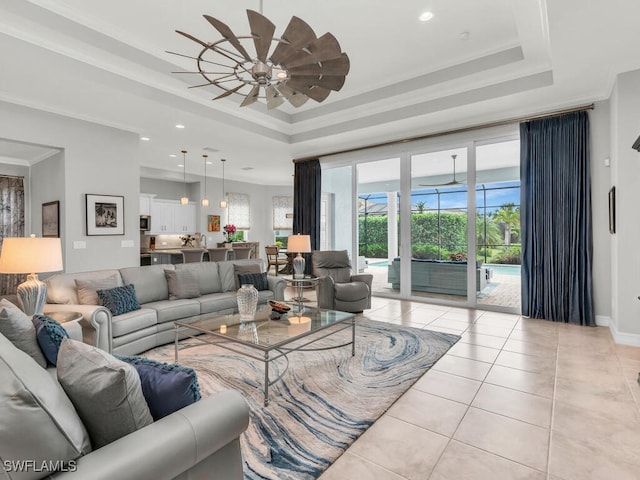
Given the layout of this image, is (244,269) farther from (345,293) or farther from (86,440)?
(86,440)

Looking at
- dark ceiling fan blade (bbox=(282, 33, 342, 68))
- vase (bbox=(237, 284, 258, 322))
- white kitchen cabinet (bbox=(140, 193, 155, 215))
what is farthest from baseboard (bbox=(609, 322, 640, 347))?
white kitchen cabinet (bbox=(140, 193, 155, 215))

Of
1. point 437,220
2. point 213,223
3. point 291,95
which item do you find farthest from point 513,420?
point 213,223

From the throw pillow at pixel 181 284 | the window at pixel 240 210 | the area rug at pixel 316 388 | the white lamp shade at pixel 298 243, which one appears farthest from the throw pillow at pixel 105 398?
the window at pixel 240 210

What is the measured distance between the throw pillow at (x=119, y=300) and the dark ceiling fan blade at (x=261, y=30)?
8.59 ft

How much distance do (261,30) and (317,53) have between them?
41 cm

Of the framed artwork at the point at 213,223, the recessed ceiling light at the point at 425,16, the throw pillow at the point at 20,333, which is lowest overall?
the throw pillow at the point at 20,333

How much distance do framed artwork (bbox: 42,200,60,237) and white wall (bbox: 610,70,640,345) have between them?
7.24 meters

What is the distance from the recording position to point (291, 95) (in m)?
3.02

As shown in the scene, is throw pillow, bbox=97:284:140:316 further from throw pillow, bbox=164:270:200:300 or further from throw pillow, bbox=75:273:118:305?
throw pillow, bbox=164:270:200:300

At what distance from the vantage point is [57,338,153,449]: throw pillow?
3.61 feet

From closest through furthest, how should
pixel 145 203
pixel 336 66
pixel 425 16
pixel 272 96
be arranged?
pixel 336 66, pixel 272 96, pixel 425 16, pixel 145 203

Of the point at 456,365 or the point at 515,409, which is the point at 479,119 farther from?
the point at 515,409

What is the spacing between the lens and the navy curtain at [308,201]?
732 centimetres

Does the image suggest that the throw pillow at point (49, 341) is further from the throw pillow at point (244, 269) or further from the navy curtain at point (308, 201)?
the navy curtain at point (308, 201)
